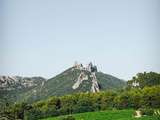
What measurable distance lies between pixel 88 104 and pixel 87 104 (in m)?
0.17

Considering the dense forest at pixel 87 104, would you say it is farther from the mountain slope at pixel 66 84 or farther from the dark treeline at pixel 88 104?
the mountain slope at pixel 66 84

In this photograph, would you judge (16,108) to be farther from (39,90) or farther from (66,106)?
(39,90)

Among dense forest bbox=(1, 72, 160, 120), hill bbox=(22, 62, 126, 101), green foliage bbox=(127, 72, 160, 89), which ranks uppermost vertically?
hill bbox=(22, 62, 126, 101)

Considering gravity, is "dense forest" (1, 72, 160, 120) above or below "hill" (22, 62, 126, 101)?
below

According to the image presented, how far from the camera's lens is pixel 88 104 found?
6900cm

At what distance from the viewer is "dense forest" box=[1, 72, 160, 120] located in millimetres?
62875

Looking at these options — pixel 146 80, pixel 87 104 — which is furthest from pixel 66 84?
pixel 87 104

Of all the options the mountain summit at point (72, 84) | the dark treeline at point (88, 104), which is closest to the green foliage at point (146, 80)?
the dark treeline at point (88, 104)

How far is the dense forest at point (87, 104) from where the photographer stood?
62.9 meters

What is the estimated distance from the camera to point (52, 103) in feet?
233

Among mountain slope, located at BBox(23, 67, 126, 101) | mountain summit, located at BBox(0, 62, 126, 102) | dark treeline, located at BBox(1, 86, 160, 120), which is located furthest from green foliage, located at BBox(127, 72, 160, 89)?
mountain slope, located at BBox(23, 67, 126, 101)

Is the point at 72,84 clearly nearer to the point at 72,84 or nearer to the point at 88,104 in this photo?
the point at 72,84

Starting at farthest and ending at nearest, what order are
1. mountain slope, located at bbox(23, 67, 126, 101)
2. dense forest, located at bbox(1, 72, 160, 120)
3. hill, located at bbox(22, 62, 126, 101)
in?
mountain slope, located at bbox(23, 67, 126, 101) < hill, located at bbox(22, 62, 126, 101) < dense forest, located at bbox(1, 72, 160, 120)

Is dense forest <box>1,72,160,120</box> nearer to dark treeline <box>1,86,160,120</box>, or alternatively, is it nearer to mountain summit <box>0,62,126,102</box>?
dark treeline <box>1,86,160,120</box>
